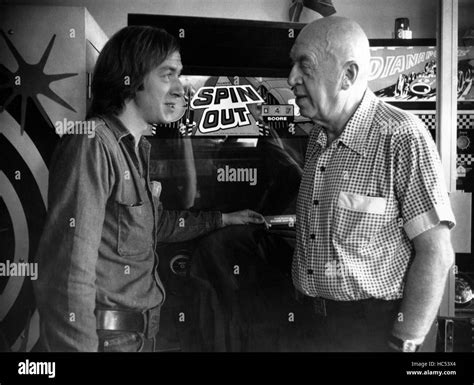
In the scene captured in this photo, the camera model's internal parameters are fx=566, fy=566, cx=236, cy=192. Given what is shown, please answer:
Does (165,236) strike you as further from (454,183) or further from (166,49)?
(454,183)

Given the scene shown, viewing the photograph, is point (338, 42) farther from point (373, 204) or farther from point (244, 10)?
point (373, 204)

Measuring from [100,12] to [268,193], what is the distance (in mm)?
937

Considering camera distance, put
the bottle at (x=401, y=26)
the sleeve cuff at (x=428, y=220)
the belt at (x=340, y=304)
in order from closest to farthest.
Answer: the sleeve cuff at (x=428, y=220)
the belt at (x=340, y=304)
the bottle at (x=401, y=26)

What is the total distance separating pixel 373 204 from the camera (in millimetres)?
1917

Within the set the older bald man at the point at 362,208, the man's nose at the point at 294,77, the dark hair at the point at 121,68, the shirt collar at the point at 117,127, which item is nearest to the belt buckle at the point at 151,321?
the older bald man at the point at 362,208

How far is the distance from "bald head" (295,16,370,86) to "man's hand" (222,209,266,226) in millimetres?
612

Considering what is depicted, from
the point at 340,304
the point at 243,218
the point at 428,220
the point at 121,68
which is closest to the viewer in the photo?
the point at 428,220

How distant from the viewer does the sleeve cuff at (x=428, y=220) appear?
182 cm

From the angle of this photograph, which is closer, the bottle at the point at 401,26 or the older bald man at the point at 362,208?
the older bald man at the point at 362,208

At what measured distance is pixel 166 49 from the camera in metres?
2.09

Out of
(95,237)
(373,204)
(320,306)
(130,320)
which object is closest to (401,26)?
(373,204)

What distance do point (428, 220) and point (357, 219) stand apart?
0.23 m

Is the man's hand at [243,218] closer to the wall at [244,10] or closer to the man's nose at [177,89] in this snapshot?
the man's nose at [177,89]

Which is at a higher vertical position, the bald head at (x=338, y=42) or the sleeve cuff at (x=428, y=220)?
the bald head at (x=338, y=42)
